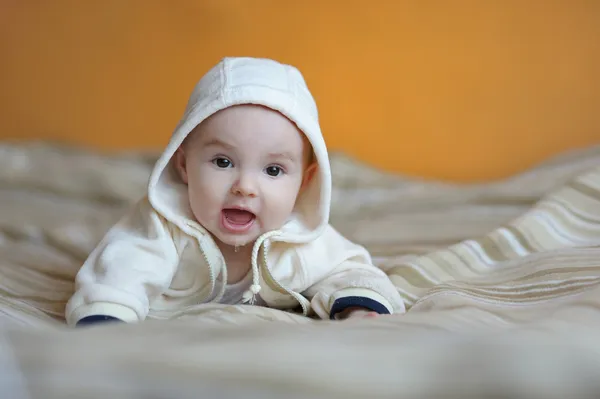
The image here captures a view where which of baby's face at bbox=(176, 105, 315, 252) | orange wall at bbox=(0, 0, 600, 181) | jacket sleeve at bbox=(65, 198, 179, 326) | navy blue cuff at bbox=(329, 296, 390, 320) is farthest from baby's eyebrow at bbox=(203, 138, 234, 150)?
orange wall at bbox=(0, 0, 600, 181)

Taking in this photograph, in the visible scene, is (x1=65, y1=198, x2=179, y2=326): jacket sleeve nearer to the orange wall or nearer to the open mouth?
the open mouth

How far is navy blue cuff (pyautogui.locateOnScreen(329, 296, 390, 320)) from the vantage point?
3.06 feet

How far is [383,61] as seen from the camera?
2113 millimetres

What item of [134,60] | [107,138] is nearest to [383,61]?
[134,60]

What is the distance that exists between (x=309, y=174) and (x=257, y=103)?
171 mm

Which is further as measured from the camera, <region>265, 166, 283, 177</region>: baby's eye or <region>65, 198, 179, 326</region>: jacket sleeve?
<region>265, 166, 283, 177</region>: baby's eye

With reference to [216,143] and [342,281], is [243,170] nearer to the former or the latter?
[216,143]

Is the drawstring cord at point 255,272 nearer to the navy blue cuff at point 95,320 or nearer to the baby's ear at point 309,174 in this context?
the baby's ear at point 309,174

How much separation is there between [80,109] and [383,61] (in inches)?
39.6

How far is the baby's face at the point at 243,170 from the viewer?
3.05ft

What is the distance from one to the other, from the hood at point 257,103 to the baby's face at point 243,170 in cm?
2

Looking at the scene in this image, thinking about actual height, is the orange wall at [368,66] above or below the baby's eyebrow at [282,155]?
above

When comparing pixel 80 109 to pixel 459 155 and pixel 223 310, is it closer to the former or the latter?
pixel 459 155

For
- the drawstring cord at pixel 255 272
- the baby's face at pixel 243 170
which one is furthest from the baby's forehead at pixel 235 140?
the drawstring cord at pixel 255 272
